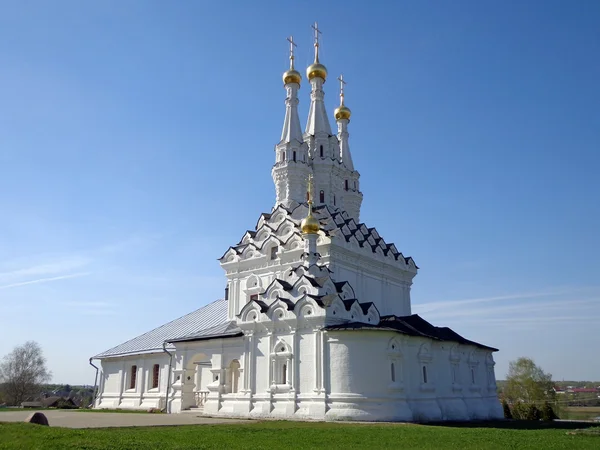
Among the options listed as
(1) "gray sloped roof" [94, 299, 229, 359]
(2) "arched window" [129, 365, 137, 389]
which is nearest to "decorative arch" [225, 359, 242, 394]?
(1) "gray sloped roof" [94, 299, 229, 359]

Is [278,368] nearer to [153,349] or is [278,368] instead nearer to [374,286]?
[374,286]

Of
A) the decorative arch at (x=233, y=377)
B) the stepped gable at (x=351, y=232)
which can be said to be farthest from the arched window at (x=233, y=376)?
the stepped gable at (x=351, y=232)

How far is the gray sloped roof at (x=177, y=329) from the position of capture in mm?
27922

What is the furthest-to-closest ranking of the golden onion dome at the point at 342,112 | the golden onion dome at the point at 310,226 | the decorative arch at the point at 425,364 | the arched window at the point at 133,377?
the golden onion dome at the point at 342,112 < the arched window at the point at 133,377 < the golden onion dome at the point at 310,226 < the decorative arch at the point at 425,364

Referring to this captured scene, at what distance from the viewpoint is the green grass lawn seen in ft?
33.8

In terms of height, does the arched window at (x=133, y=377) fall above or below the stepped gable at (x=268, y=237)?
below

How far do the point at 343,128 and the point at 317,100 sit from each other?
292 cm

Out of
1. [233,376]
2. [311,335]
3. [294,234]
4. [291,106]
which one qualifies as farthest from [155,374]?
[291,106]

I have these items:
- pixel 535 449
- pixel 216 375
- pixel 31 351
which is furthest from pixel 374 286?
pixel 31 351

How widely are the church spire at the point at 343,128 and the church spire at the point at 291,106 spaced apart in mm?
4038

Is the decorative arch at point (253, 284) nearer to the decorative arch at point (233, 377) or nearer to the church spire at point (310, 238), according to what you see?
the decorative arch at point (233, 377)

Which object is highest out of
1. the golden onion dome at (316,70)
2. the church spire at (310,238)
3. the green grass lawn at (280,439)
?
the golden onion dome at (316,70)

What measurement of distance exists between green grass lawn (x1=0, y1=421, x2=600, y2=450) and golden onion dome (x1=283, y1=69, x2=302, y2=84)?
69.1 feet

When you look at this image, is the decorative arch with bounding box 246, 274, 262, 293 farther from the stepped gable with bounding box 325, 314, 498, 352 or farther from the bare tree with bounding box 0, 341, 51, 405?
the bare tree with bounding box 0, 341, 51, 405
